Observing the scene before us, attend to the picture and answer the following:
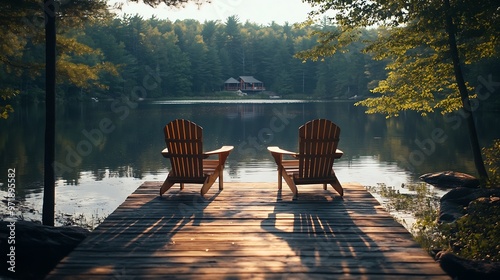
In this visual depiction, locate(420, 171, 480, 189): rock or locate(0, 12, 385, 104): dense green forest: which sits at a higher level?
locate(0, 12, 385, 104): dense green forest

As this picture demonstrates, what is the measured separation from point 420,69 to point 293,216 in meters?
6.24

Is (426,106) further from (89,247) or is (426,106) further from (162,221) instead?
(89,247)

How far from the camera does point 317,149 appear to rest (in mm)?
7191

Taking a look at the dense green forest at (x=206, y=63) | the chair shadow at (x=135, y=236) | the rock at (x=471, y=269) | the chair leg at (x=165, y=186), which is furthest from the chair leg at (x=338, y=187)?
the dense green forest at (x=206, y=63)

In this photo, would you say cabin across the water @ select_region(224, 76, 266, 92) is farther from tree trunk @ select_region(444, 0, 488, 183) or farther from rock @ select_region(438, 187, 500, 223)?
rock @ select_region(438, 187, 500, 223)

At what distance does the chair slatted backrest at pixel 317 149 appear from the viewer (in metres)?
7.15

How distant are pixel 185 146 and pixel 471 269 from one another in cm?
409

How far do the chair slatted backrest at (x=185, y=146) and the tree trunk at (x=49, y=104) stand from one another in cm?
163

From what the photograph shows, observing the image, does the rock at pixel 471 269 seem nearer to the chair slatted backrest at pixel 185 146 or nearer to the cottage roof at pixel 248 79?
the chair slatted backrest at pixel 185 146

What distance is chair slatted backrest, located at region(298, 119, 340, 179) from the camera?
715 cm

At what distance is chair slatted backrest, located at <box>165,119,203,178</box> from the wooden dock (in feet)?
1.48

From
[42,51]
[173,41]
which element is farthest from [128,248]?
[173,41]

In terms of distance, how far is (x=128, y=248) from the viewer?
4793 millimetres

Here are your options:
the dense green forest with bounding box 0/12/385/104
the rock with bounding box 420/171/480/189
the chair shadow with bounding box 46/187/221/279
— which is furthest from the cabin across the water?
the chair shadow with bounding box 46/187/221/279
